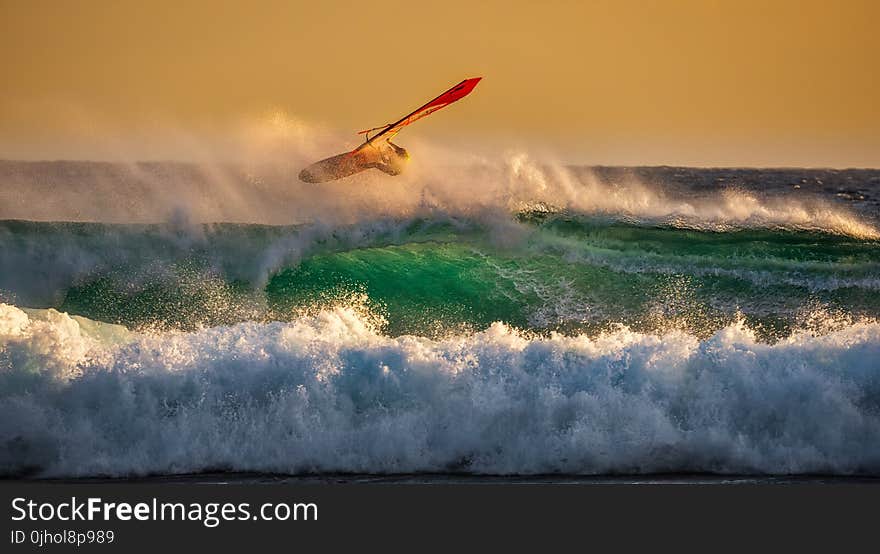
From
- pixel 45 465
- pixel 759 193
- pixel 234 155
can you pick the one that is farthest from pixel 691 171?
pixel 45 465

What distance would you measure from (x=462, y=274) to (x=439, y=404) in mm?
3755

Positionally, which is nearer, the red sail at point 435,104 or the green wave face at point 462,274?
the green wave face at point 462,274

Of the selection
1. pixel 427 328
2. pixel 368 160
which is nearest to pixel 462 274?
pixel 427 328

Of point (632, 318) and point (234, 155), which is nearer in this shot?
point (632, 318)

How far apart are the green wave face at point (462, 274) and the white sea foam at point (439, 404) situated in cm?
222

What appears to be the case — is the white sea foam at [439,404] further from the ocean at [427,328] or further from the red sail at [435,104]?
the red sail at [435,104]

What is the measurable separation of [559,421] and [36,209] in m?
8.73

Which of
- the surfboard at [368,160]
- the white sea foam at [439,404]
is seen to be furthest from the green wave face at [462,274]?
the white sea foam at [439,404]

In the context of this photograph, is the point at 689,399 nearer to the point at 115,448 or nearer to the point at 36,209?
the point at 115,448

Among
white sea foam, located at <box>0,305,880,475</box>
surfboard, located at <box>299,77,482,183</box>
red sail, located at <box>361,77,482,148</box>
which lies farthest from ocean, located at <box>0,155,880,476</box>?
red sail, located at <box>361,77,482,148</box>

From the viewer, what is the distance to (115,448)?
12.0 metres

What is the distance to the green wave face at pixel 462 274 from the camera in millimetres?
15133

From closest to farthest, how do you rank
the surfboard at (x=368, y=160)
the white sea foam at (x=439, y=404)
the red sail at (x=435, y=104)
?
the white sea foam at (x=439, y=404), the red sail at (x=435, y=104), the surfboard at (x=368, y=160)

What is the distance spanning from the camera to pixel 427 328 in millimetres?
15047
